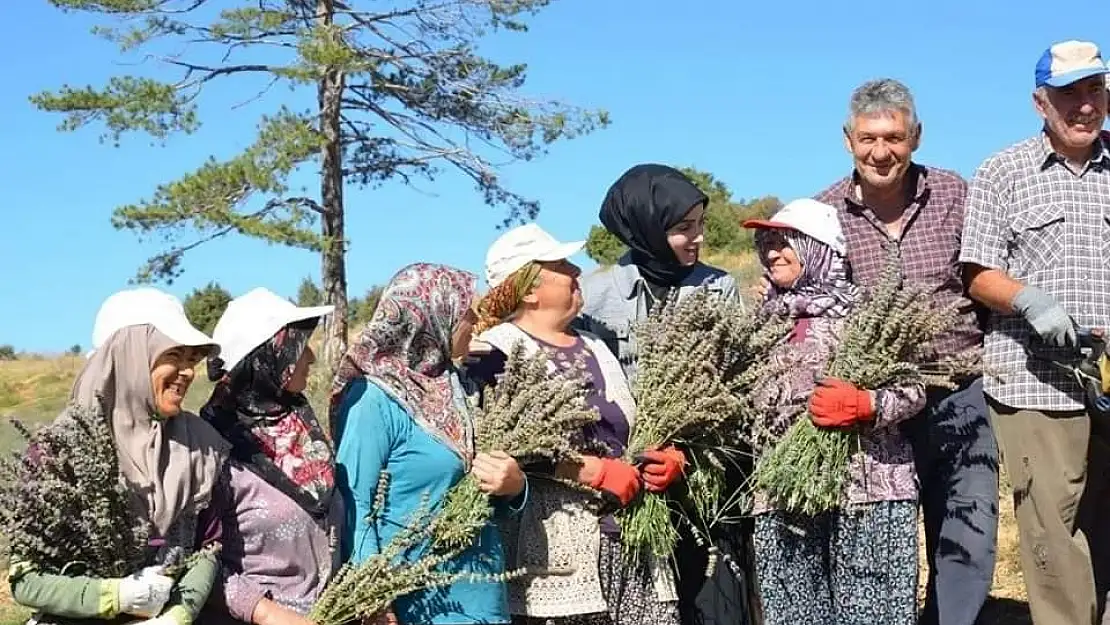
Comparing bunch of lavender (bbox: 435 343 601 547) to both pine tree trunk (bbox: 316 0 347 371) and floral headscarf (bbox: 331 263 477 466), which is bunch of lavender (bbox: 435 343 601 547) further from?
pine tree trunk (bbox: 316 0 347 371)

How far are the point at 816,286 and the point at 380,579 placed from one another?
1673 mm

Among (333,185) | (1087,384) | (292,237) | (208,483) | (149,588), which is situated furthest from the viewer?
(333,185)

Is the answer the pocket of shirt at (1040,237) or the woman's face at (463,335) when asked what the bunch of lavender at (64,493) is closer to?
the woman's face at (463,335)

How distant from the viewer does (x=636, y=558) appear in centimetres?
402

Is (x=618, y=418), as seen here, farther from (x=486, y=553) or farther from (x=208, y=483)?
(x=208, y=483)

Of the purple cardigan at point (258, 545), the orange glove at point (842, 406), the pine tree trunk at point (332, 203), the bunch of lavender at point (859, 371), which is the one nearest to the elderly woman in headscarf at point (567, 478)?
the bunch of lavender at point (859, 371)

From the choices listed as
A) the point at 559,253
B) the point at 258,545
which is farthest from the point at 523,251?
the point at 258,545

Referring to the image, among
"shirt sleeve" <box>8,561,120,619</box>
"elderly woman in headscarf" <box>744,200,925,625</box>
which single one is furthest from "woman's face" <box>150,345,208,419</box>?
"elderly woman in headscarf" <box>744,200,925,625</box>

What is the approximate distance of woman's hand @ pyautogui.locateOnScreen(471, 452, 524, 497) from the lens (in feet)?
11.6

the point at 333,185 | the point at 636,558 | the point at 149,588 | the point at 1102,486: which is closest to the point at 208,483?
the point at 149,588

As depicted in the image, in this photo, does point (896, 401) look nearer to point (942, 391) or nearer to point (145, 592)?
point (942, 391)

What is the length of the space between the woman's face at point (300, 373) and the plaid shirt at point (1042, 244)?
2233 mm

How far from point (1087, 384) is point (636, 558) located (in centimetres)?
164

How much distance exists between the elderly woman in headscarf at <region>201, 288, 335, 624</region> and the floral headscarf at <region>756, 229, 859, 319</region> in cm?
151
